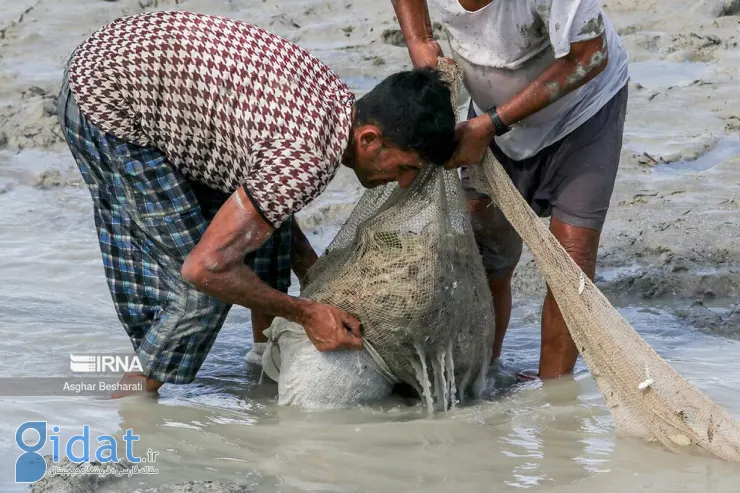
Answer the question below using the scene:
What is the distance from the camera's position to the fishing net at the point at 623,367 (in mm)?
3137

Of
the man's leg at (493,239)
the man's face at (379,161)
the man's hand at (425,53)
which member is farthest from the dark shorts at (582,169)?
the man's face at (379,161)

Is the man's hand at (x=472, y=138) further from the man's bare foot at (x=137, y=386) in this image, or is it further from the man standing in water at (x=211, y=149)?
the man's bare foot at (x=137, y=386)

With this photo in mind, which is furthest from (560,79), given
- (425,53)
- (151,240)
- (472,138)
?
(151,240)

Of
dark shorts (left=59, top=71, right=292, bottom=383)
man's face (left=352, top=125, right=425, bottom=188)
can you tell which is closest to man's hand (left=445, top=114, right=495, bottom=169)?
man's face (left=352, top=125, right=425, bottom=188)

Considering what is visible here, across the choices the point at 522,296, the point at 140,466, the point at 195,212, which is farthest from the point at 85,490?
the point at 522,296

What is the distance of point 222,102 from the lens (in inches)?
128

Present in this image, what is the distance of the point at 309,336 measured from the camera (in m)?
3.48

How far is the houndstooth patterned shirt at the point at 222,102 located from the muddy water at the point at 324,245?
79 centimetres

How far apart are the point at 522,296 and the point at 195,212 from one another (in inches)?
78.1

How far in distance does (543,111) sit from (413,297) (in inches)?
32.0

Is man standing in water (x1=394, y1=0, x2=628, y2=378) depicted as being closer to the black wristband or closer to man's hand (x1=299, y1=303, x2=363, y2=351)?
the black wristband

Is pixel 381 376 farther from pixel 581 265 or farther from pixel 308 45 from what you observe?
pixel 308 45

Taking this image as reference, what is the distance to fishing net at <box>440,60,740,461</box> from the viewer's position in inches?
123

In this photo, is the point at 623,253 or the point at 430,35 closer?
the point at 430,35
